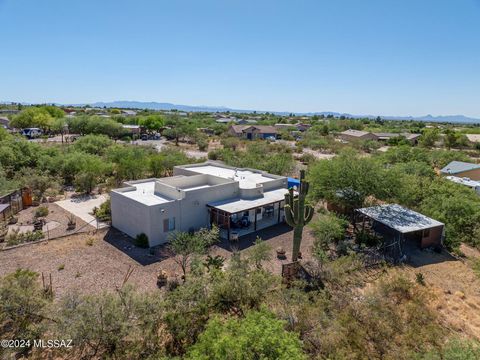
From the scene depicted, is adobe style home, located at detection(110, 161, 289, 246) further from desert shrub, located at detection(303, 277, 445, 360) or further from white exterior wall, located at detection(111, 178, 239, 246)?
desert shrub, located at detection(303, 277, 445, 360)

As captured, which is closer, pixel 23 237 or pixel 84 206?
pixel 23 237

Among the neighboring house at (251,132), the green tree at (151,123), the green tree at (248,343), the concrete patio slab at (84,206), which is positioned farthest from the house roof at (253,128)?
the green tree at (248,343)

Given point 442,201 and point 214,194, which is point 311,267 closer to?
point 214,194

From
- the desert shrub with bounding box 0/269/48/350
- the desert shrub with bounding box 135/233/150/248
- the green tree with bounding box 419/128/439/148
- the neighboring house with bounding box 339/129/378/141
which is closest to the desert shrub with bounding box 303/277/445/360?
the desert shrub with bounding box 0/269/48/350

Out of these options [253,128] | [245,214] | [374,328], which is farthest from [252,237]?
[253,128]

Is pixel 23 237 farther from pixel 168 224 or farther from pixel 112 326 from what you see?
pixel 112 326

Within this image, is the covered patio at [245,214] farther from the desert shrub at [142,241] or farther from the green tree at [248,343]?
the green tree at [248,343]
